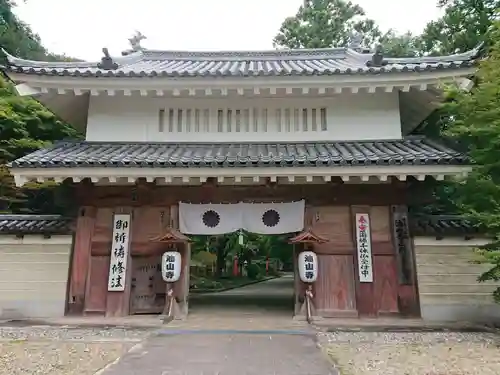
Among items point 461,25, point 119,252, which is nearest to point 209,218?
point 119,252

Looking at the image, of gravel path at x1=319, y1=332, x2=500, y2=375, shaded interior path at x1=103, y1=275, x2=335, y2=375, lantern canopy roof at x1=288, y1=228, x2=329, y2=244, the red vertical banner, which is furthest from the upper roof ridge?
the red vertical banner

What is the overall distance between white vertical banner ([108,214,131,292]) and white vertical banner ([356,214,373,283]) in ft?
16.6

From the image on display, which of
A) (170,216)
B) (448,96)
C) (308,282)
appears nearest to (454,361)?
(308,282)

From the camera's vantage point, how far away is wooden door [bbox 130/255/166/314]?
9688 millimetres

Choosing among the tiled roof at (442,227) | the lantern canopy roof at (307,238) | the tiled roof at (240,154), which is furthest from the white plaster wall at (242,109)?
the lantern canopy roof at (307,238)

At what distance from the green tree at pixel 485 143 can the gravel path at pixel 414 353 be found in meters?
1.52

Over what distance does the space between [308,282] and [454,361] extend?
3.61 meters

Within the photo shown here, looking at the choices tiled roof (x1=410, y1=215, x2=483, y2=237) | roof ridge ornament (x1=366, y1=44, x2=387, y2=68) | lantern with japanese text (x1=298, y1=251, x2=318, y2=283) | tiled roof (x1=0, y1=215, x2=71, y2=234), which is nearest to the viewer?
lantern with japanese text (x1=298, y1=251, x2=318, y2=283)

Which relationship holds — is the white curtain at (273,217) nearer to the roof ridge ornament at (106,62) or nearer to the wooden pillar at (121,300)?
the wooden pillar at (121,300)

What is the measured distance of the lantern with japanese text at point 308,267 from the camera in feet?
28.6

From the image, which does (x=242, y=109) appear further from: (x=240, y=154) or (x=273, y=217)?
(x=273, y=217)

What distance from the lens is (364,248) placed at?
29.7 ft

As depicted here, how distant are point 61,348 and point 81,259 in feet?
10.6

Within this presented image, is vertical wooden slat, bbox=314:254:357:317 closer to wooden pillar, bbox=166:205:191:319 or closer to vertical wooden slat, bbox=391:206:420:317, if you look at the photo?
vertical wooden slat, bbox=391:206:420:317
